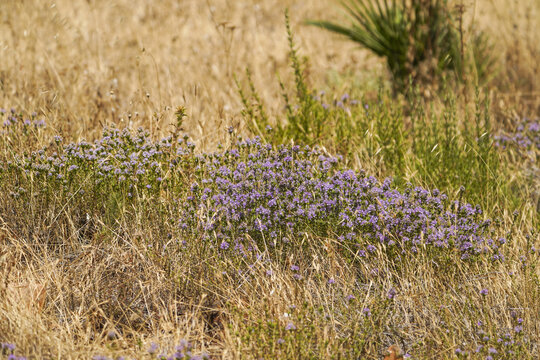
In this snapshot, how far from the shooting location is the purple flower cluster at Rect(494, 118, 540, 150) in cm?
408

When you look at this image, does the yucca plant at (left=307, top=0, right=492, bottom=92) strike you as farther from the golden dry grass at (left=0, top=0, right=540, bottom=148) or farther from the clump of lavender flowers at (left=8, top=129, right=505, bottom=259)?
the clump of lavender flowers at (left=8, top=129, right=505, bottom=259)

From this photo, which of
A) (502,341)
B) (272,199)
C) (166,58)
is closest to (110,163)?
(272,199)

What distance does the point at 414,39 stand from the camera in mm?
4875

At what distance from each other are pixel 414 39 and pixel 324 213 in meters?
2.70

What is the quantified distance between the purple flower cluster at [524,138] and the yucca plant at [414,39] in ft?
2.53

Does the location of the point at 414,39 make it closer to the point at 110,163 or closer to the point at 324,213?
the point at 324,213

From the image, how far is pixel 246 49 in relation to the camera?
5953mm

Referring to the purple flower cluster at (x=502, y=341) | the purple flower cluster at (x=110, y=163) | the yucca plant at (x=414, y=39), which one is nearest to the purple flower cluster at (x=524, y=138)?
the yucca plant at (x=414, y=39)

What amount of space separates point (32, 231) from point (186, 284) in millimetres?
953

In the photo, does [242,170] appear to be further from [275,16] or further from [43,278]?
[275,16]

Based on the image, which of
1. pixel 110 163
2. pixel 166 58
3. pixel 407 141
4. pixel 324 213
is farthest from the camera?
pixel 166 58

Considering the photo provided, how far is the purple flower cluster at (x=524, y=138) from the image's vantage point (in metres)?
4.08

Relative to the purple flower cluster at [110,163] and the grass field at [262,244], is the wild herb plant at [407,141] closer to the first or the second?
the grass field at [262,244]

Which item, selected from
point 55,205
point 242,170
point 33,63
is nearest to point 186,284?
point 242,170
